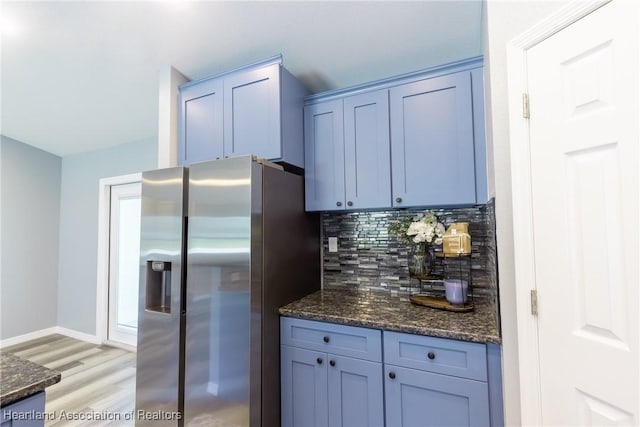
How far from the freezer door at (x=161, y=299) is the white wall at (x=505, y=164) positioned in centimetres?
164

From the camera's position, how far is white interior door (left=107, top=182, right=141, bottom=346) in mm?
3539

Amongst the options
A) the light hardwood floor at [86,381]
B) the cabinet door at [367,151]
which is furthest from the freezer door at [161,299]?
the cabinet door at [367,151]

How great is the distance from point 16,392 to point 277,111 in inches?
65.1

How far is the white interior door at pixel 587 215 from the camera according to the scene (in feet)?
2.82

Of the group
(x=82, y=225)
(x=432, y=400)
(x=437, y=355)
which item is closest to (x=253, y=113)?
(x=437, y=355)

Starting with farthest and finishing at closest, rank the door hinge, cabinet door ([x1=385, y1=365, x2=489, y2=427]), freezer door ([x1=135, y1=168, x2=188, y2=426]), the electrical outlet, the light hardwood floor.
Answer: the electrical outlet, the light hardwood floor, freezer door ([x1=135, y1=168, x2=188, y2=426]), cabinet door ([x1=385, y1=365, x2=489, y2=427]), the door hinge

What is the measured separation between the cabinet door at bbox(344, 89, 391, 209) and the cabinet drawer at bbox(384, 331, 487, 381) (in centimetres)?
79

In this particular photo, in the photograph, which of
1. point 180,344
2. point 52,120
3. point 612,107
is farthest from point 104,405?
point 612,107

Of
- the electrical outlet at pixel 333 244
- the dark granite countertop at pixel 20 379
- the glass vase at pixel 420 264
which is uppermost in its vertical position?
the electrical outlet at pixel 333 244

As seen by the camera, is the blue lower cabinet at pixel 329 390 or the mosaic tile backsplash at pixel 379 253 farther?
the mosaic tile backsplash at pixel 379 253

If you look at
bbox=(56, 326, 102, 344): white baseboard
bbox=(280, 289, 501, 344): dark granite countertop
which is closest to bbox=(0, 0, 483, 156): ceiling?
A: bbox=(280, 289, 501, 344): dark granite countertop

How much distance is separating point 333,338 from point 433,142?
123cm

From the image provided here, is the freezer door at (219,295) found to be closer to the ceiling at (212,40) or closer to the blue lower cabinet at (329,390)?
the blue lower cabinet at (329,390)

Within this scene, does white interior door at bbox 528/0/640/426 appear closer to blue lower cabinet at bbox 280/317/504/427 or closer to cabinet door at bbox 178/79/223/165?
blue lower cabinet at bbox 280/317/504/427
